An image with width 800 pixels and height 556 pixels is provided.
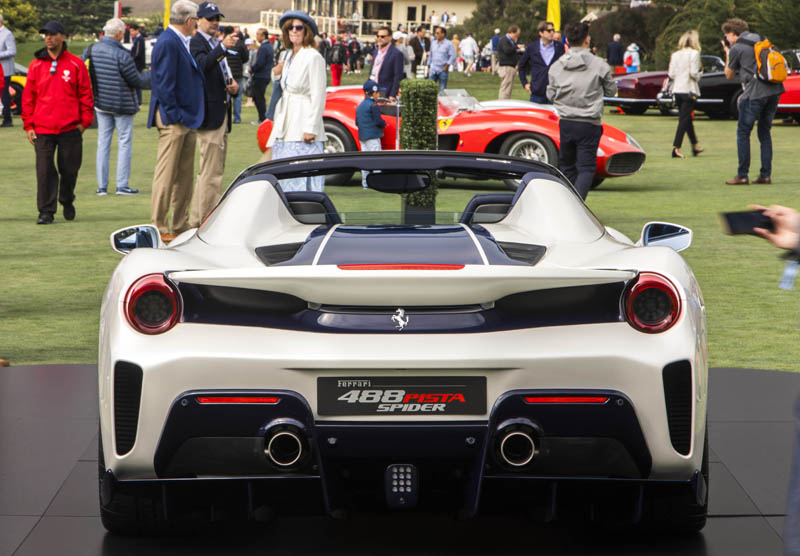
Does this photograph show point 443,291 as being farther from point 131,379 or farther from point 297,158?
point 297,158

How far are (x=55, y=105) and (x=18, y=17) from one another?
194 feet

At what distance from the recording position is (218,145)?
11023 millimetres

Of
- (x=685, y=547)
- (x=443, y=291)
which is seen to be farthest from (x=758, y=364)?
(x=443, y=291)

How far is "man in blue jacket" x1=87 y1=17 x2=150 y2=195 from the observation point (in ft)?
43.5

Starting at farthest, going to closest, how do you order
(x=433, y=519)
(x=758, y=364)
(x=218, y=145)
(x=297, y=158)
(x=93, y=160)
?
(x=93, y=160) → (x=218, y=145) → (x=758, y=364) → (x=297, y=158) → (x=433, y=519)

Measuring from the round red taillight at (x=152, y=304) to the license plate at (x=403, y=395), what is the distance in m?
0.47

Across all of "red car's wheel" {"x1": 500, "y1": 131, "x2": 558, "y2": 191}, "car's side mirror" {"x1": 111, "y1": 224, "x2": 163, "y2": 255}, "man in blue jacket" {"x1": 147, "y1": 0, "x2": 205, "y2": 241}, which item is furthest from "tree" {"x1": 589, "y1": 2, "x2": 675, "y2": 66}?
"car's side mirror" {"x1": 111, "y1": 224, "x2": 163, "y2": 255}

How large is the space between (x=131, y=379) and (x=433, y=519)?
127 centimetres

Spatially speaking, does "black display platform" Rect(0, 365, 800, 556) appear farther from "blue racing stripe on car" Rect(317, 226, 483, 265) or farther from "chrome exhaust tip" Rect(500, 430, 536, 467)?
"blue racing stripe on car" Rect(317, 226, 483, 265)

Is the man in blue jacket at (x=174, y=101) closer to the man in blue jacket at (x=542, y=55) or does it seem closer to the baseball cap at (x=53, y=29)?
the baseball cap at (x=53, y=29)

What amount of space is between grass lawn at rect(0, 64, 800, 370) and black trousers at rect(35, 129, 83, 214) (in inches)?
11.1

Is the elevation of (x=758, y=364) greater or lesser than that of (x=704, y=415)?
lesser

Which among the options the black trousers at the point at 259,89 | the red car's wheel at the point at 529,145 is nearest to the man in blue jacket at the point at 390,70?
the red car's wheel at the point at 529,145

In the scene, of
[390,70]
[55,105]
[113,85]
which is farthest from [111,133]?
[390,70]
